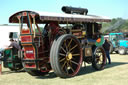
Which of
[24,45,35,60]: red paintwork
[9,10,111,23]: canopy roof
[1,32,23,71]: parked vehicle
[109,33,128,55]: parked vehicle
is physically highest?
[9,10,111,23]: canopy roof

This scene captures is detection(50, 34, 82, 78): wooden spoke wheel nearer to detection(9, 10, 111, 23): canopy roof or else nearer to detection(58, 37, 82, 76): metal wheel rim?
detection(58, 37, 82, 76): metal wheel rim

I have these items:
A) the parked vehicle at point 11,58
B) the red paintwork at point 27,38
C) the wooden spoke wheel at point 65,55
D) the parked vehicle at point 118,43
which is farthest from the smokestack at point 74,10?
the parked vehicle at point 118,43

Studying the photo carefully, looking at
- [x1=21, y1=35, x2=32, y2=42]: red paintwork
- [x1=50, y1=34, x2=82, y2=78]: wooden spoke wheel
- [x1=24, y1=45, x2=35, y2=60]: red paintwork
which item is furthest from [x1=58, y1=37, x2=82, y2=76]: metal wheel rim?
[x1=21, y1=35, x2=32, y2=42]: red paintwork

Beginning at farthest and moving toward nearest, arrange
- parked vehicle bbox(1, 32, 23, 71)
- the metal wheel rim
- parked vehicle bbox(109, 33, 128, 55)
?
1. parked vehicle bbox(109, 33, 128, 55)
2. parked vehicle bbox(1, 32, 23, 71)
3. the metal wheel rim

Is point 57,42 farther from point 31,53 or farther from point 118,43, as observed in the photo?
point 118,43

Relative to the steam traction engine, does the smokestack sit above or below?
above

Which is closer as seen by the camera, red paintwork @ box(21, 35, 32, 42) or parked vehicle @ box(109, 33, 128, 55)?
red paintwork @ box(21, 35, 32, 42)

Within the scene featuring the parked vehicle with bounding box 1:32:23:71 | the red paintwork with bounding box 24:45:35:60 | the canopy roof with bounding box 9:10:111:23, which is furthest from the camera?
the parked vehicle with bounding box 1:32:23:71

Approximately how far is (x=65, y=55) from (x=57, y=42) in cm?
69

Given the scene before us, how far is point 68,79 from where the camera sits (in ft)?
24.9

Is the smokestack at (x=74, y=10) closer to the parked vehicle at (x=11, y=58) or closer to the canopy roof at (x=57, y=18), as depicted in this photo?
the canopy roof at (x=57, y=18)

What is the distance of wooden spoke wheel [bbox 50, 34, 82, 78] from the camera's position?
7398 millimetres

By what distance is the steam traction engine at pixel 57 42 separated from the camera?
7492 millimetres

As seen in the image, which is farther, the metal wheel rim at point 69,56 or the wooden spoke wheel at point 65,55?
the metal wheel rim at point 69,56
